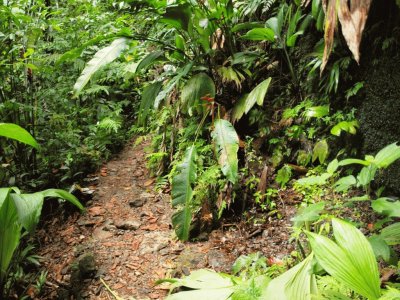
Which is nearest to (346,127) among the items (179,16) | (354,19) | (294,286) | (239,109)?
(354,19)

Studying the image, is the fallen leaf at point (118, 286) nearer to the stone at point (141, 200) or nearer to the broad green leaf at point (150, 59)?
the stone at point (141, 200)

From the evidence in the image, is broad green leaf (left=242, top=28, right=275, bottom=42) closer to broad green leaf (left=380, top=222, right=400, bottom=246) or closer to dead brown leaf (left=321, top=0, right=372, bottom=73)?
dead brown leaf (left=321, top=0, right=372, bottom=73)

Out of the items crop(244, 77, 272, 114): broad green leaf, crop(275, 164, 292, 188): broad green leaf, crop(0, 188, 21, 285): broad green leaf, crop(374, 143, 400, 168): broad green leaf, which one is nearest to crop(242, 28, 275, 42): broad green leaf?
crop(244, 77, 272, 114): broad green leaf

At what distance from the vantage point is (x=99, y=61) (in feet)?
8.34

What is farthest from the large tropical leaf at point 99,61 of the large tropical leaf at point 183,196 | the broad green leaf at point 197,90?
the large tropical leaf at point 183,196

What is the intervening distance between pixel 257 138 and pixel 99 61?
57.2 inches

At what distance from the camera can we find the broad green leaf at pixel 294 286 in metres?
1.22

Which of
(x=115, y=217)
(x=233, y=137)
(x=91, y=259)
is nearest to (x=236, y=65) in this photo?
(x=233, y=137)

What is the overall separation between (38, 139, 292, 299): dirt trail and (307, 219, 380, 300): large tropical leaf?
93 centimetres

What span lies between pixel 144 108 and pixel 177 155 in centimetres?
55

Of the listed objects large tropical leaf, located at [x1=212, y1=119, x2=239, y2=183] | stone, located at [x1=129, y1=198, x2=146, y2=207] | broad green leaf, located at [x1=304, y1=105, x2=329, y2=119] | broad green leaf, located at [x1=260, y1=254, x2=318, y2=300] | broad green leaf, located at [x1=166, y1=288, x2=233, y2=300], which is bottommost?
stone, located at [x1=129, y1=198, x2=146, y2=207]

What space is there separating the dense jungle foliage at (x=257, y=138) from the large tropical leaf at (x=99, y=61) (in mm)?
11

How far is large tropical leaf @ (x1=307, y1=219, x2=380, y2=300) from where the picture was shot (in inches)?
37.9

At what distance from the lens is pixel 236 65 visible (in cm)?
282
